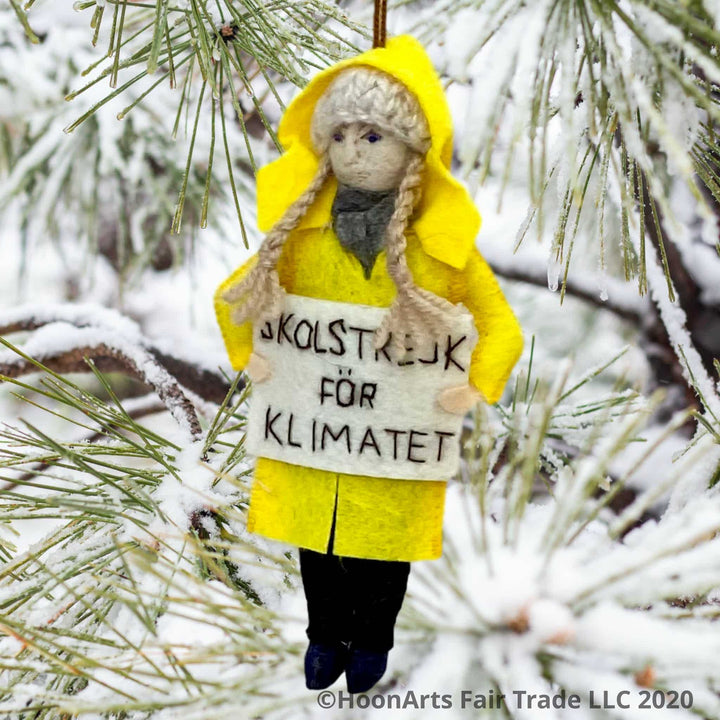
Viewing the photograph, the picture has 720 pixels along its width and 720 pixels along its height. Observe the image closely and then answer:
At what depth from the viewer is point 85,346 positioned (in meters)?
0.75

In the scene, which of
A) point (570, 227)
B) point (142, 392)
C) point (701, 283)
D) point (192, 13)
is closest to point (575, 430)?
point (570, 227)

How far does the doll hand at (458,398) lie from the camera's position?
1.22 ft

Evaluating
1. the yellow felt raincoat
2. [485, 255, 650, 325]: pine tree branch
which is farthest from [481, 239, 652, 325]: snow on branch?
the yellow felt raincoat

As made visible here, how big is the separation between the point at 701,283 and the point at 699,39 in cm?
43

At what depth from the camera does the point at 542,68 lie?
1.15 ft

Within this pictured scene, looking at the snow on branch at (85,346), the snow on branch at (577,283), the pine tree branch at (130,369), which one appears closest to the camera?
the pine tree branch at (130,369)

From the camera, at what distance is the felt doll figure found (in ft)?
1.18

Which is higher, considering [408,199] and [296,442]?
[408,199]

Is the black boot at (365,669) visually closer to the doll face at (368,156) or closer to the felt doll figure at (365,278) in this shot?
the felt doll figure at (365,278)

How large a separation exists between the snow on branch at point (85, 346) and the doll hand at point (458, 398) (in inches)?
13.8

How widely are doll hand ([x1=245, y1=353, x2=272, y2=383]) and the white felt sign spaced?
18mm

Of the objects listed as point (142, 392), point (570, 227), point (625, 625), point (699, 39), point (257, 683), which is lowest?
point (142, 392)

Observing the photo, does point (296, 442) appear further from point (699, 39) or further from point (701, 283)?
point (701, 283)

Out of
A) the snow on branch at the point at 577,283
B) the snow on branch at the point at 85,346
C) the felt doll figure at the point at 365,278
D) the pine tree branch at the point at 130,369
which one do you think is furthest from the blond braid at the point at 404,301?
the snow on branch at the point at 577,283
